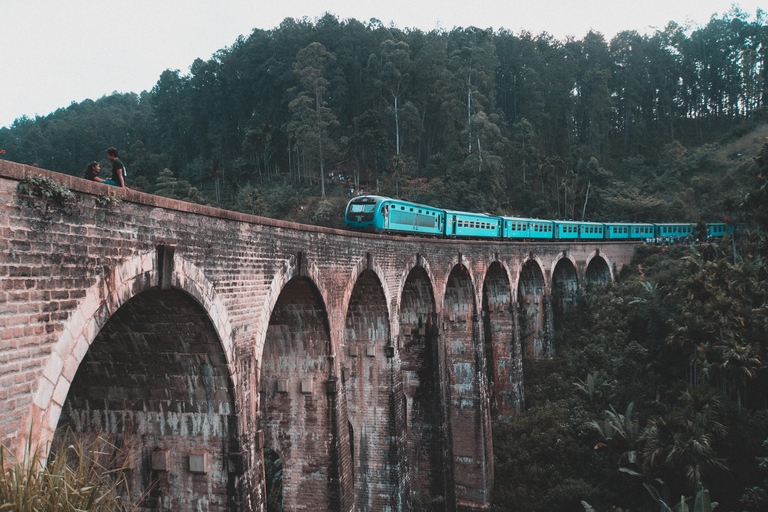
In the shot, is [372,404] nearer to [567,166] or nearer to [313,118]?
[313,118]

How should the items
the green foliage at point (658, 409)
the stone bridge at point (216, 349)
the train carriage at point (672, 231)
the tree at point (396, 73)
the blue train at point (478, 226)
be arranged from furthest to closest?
1. the tree at point (396, 73)
2. the train carriage at point (672, 231)
3. the blue train at point (478, 226)
4. the green foliage at point (658, 409)
5. the stone bridge at point (216, 349)

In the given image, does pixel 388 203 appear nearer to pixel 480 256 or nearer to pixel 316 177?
pixel 480 256

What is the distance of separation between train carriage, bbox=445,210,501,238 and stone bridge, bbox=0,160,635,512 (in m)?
4.73

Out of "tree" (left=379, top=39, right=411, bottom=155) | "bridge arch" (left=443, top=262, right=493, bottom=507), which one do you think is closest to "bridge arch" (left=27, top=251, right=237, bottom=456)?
"bridge arch" (left=443, top=262, right=493, bottom=507)

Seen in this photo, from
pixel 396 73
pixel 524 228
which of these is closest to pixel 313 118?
pixel 396 73

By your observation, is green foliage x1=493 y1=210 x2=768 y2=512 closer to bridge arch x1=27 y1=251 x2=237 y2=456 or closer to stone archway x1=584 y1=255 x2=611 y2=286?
stone archway x1=584 y1=255 x2=611 y2=286

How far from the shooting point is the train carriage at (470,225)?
2254 cm

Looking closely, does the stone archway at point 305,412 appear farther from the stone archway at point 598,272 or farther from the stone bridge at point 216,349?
the stone archway at point 598,272

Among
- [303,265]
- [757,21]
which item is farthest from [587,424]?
[757,21]

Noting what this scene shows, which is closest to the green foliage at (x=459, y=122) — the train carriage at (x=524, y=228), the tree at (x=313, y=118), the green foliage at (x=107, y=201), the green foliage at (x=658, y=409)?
the tree at (x=313, y=118)

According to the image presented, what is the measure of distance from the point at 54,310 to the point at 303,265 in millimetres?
5493

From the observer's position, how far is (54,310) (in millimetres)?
4945

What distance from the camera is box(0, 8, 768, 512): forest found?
18852mm

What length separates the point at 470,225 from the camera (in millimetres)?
24188
